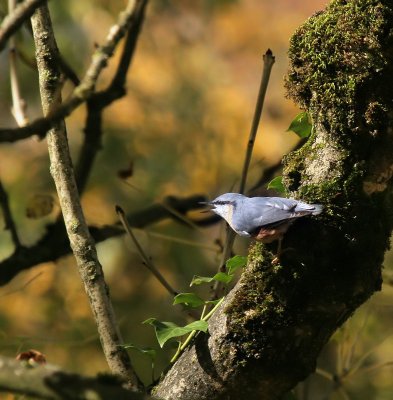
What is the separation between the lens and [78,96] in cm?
114

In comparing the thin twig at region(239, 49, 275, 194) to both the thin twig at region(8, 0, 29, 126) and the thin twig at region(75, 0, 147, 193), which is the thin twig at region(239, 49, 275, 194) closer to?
the thin twig at region(8, 0, 29, 126)

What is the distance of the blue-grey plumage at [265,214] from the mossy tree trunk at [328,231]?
3 centimetres

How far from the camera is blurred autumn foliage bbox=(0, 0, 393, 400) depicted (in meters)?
3.41

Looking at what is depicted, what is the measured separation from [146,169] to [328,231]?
7.78 ft

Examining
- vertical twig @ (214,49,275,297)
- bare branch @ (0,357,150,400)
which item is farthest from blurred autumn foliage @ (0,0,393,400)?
bare branch @ (0,357,150,400)

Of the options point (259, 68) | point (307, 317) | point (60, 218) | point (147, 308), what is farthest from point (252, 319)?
point (259, 68)

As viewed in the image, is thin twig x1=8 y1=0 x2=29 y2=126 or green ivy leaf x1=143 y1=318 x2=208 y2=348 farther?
thin twig x1=8 y1=0 x2=29 y2=126

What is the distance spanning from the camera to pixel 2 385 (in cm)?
112

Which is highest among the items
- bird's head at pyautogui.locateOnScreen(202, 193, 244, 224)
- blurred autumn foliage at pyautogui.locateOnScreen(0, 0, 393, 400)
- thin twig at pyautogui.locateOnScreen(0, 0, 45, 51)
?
thin twig at pyautogui.locateOnScreen(0, 0, 45, 51)

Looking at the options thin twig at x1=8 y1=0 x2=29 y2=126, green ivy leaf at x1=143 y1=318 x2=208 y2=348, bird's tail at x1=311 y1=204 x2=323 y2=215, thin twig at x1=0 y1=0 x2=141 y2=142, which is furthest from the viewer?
thin twig at x1=8 y1=0 x2=29 y2=126

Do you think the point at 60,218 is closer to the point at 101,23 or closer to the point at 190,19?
the point at 101,23

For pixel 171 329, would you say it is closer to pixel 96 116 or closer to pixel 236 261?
pixel 236 261

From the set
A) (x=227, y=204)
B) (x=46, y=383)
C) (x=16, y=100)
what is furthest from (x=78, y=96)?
(x=16, y=100)

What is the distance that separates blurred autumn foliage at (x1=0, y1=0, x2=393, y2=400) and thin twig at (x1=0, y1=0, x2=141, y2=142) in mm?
1789
